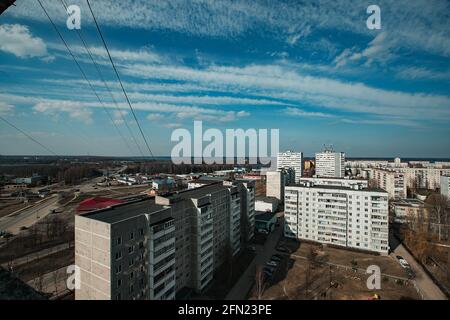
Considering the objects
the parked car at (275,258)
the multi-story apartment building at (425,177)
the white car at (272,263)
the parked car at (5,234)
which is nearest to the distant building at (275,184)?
the parked car at (275,258)

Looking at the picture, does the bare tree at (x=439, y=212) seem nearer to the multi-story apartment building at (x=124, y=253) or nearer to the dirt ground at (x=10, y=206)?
the multi-story apartment building at (x=124, y=253)

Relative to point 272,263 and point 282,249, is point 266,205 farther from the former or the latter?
point 272,263

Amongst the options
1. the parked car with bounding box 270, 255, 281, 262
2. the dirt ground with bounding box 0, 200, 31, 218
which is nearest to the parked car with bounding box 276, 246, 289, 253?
the parked car with bounding box 270, 255, 281, 262

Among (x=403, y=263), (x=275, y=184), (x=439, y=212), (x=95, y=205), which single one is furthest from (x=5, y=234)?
(x=439, y=212)
